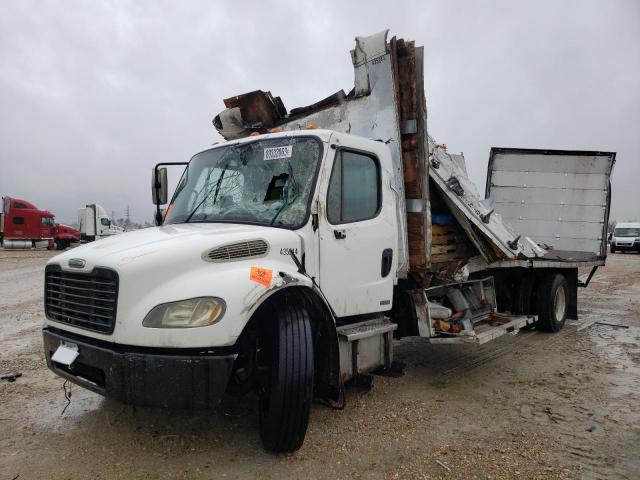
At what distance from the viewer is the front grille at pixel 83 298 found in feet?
10.1

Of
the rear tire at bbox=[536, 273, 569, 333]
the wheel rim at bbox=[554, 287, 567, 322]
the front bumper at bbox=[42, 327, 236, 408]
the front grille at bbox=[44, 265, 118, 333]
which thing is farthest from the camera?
the wheel rim at bbox=[554, 287, 567, 322]

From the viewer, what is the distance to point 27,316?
850 centimetres

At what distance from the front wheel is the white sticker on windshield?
140 cm

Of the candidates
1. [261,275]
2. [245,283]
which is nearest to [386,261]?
[261,275]

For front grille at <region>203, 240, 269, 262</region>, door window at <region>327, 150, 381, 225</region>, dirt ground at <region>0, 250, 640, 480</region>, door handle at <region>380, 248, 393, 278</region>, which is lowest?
dirt ground at <region>0, 250, 640, 480</region>

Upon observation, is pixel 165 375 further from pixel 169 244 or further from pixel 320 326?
pixel 320 326

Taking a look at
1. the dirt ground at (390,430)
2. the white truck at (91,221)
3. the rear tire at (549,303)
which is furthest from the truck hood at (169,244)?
the white truck at (91,221)

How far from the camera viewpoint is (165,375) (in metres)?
A: 2.95

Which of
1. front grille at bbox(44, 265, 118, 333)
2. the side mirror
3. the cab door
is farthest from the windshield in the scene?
front grille at bbox(44, 265, 118, 333)

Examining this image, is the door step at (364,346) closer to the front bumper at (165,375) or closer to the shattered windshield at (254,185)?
the shattered windshield at (254,185)

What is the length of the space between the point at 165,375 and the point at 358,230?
2004mm

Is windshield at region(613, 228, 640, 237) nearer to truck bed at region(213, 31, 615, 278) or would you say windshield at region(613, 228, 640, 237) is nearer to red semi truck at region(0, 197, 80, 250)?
truck bed at region(213, 31, 615, 278)

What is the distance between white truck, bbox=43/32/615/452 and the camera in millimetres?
3016

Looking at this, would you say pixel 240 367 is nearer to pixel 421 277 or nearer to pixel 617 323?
pixel 421 277
